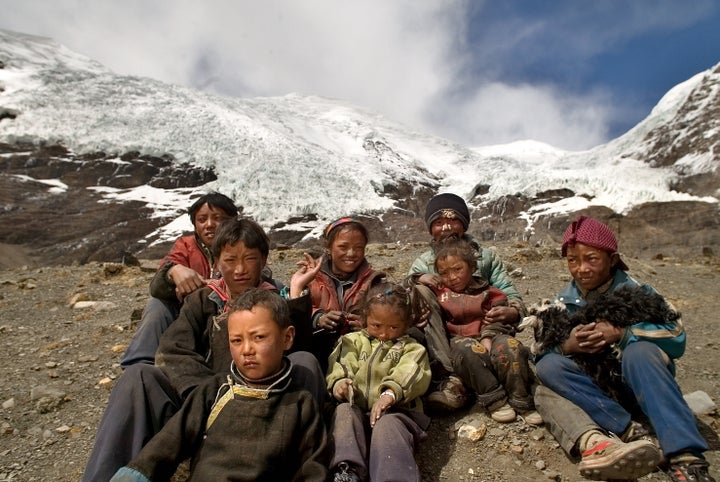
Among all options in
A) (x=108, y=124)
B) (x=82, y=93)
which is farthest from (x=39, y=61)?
(x=108, y=124)

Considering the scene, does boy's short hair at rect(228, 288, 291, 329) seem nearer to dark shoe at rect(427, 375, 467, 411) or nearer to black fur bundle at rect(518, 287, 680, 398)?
dark shoe at rect(427, 375, 467, 411)

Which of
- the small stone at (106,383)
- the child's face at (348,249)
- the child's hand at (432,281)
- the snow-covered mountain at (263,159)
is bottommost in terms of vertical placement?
the small stone at (106,383)

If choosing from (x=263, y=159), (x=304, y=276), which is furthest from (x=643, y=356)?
(x=263, y=159)

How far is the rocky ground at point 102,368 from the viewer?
1.97 m

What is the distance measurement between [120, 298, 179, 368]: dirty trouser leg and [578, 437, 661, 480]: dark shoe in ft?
6.07

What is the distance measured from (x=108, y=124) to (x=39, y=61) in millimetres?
13071

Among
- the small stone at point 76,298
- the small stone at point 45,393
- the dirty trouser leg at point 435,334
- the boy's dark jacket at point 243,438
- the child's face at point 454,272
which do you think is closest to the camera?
the boy's dark jacket at point 243,438

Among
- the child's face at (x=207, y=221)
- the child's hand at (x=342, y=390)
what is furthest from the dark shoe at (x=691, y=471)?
the child's face at (x=207, y=221)

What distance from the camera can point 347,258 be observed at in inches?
94.2

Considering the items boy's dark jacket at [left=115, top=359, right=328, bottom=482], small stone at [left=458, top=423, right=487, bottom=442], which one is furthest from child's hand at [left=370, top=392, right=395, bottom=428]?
small stone at [left=458, top=423, right=487, bottom=442]

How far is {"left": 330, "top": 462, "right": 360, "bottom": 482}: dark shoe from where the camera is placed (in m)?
1.53

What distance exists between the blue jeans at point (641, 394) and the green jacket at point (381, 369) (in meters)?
0.59

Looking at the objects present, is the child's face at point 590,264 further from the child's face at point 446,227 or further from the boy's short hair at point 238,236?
the boy's short hair at point 238,236

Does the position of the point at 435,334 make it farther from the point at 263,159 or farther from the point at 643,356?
the point at 263,159
